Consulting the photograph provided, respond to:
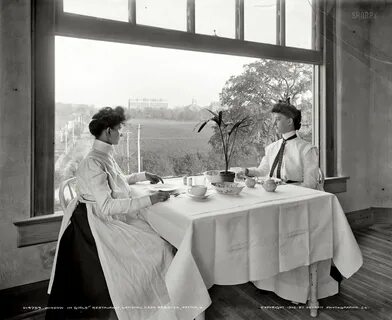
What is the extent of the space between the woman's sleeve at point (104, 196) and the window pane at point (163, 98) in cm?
77

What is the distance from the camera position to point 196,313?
143cm

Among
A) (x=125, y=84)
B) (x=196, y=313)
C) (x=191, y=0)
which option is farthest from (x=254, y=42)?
(x=196, y=313)

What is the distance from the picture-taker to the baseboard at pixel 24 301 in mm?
2047

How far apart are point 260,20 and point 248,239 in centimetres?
242

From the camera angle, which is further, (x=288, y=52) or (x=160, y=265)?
(x=288, y=52)

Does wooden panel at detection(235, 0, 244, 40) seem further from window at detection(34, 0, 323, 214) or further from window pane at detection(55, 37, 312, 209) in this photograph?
window pane at detection(55, 37, 312, 209)

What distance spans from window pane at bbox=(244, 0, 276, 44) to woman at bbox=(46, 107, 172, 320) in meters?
2.11

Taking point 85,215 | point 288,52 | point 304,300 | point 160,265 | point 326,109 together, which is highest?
point 288,52

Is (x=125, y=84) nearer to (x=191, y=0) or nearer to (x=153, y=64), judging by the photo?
(x=153, y=64)

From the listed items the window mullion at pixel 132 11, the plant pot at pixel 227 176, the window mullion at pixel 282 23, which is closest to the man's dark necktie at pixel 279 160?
the plant pot at pixel 227 176

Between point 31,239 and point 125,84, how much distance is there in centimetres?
138

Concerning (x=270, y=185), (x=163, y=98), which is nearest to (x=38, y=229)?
(x=163, y=98)

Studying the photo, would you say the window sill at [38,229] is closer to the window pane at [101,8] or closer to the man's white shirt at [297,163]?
the window pane at [101,8]

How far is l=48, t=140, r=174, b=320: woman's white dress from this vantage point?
1.60 metres
